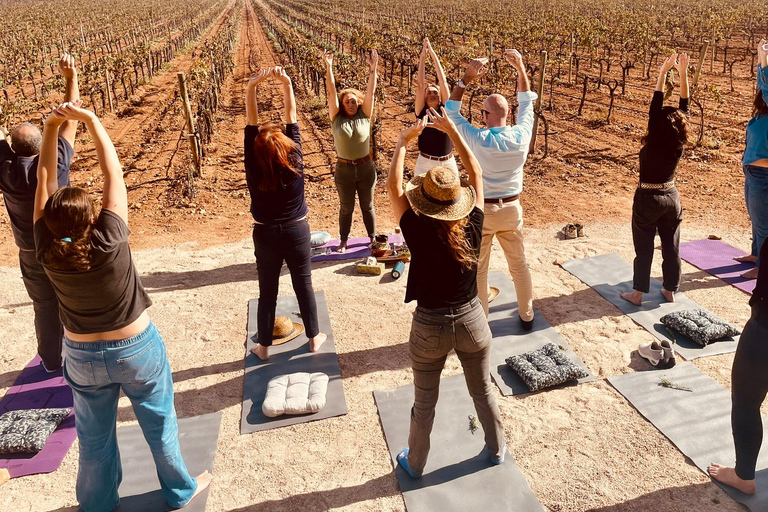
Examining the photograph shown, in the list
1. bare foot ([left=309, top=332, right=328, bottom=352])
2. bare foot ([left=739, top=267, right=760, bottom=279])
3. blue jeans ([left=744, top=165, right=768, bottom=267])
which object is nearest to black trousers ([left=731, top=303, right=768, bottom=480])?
blue jeans ([left=744, top=165, right=768, bottom=267])

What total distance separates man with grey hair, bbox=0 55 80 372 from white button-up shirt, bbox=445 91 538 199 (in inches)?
107

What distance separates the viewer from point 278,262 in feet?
14.1

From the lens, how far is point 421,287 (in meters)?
2.92

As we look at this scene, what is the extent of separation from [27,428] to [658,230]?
545cm

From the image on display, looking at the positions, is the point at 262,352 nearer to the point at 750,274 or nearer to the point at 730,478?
the point at 730,478

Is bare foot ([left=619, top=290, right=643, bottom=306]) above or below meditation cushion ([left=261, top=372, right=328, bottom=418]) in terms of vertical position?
above

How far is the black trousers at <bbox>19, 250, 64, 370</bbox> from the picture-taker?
4.21 meters

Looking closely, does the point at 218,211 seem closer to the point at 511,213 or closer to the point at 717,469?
the point at 511,213

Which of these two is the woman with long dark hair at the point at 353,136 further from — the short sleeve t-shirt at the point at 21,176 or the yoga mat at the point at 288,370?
the short sleeve t-shirt at the point at 21,176

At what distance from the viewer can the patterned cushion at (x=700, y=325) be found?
4695 mm

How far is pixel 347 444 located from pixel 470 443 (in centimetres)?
85

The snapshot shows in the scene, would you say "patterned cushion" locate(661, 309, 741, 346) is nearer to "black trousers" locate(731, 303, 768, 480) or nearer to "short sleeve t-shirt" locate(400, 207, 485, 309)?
"black trousers" locate(731, 303, 768, 480)

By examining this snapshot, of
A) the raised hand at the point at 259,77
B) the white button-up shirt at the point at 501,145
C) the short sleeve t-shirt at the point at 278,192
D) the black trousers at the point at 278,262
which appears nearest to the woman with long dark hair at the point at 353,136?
the raised hand at the point at 259,77

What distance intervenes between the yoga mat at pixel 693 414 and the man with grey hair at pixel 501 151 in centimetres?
128
